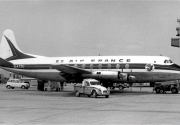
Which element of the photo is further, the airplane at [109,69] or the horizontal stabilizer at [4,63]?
the horizontal stabilizer at [4,63]

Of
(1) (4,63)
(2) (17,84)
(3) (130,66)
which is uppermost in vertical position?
(1) (4,63)

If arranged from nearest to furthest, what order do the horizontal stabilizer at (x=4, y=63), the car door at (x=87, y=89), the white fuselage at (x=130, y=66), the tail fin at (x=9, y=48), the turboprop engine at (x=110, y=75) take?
the car door at (x=87, y=89)
the turboprop engine at (x=110, y=75)
the white fuselage at (x=130, y=66)
the horizontal stabilizer at (x=4, y=63)
the tail fin at (x=9, y=48)

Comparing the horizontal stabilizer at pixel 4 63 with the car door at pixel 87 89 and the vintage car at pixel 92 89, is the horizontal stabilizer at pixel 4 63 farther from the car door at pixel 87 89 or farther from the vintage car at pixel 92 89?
the car door at pixel 87 89

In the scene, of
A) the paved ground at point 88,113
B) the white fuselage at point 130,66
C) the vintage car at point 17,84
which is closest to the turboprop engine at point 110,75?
the white fuselage at point 130,66

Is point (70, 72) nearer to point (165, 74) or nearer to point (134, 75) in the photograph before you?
point (134, 75)

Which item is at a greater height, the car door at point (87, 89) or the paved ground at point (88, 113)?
the car door at point (87, 89)

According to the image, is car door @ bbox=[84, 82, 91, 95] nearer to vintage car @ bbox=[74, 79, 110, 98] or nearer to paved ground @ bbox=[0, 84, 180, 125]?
vintage car @ bbox=[74, 79, 110, 98]

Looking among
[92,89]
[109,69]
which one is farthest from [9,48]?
[92,89]

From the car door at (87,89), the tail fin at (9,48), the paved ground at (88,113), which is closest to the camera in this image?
the paved ground at (88,113)

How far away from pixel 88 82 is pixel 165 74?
1047cm

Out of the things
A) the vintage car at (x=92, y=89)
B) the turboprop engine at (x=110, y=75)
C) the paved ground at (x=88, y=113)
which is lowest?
the paved ground at (x=88, y=113)

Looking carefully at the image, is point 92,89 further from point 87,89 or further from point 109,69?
point 109,69

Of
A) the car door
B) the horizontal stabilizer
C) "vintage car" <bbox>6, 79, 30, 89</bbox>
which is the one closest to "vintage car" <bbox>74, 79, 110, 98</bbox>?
the car door

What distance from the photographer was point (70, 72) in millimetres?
31156
